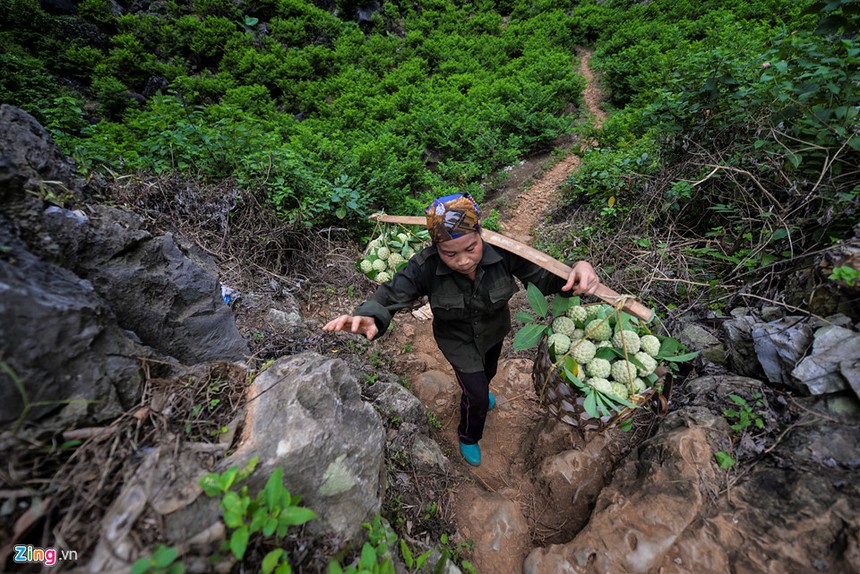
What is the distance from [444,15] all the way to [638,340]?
589 inches

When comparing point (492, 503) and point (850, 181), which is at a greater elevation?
point (850, 181)

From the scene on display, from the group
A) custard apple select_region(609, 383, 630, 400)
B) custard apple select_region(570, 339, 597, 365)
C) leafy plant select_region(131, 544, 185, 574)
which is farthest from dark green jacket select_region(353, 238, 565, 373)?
leafy plant select_region(131, 544, 185, 574)

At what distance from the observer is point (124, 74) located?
7.51 m

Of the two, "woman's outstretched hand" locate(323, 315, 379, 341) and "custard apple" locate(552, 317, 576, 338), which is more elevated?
"woman's outstretched hand" locate(323, 315, 379, 341)

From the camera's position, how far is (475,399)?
2557 millimetres

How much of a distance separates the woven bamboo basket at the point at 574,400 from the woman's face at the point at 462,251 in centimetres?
76

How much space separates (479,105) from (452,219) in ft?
25.5

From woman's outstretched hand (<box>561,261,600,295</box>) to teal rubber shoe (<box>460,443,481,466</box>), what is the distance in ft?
5.62

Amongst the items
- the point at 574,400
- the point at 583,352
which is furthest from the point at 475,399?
the point at 583,352

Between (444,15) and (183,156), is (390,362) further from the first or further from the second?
(444,15)

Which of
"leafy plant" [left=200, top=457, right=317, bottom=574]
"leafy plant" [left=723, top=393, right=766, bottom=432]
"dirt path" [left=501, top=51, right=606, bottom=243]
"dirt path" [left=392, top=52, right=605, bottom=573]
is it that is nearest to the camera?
"leafy plant" [left=200, top=457, right=317, bottom=574]

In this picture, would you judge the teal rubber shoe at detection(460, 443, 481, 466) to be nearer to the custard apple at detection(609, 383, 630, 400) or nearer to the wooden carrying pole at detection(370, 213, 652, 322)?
the custard apple at detection(609, 383, 630, 400)

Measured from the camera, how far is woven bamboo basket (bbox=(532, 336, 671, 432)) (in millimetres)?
1882

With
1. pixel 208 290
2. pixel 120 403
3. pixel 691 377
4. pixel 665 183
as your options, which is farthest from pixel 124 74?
pixel 691 377
